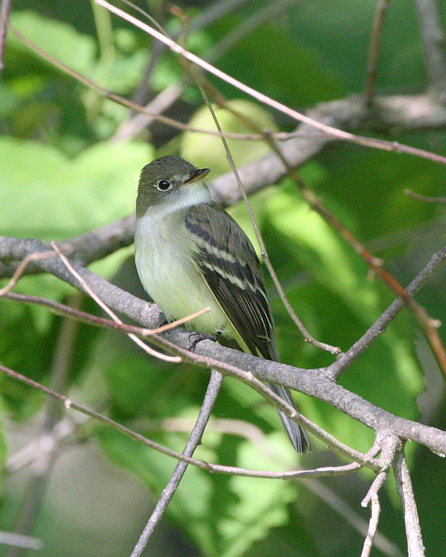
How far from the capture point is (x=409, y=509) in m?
1.50

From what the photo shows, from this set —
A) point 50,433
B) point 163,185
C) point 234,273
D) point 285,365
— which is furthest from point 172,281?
point 285,365

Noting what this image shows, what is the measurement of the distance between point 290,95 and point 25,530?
3.02 meters

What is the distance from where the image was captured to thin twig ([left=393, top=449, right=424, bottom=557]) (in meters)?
1.43

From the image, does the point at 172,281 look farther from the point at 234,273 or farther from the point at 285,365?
the point at 285,365

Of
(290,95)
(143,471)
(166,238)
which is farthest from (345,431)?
(290,95)

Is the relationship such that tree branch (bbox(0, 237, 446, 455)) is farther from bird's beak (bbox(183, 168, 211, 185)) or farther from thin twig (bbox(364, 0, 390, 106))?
thin twig (bbox(364, 0, 390, 106))

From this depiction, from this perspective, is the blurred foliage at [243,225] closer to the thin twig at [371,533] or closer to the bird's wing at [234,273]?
the bird's wing at [234,273]

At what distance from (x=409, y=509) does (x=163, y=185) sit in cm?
255

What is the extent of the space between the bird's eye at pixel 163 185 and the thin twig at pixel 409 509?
94.2 inches

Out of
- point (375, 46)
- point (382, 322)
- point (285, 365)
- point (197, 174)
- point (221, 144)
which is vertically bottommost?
point (285, 365)

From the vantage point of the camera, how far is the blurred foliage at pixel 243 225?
3215 millimetres

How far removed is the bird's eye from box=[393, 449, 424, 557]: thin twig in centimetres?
239

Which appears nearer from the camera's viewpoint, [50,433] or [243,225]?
[50,433]

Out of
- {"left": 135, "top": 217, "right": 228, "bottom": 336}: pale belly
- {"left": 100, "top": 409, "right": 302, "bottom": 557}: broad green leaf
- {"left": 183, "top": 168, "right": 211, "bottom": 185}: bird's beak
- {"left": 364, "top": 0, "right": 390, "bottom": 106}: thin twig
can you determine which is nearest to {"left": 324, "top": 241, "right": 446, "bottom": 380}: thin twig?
{"left": 135, "top": 217, "right": 228, "bottom": 336}: pale belly
